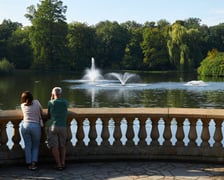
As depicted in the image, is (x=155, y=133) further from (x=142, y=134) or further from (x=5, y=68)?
Answer: (x=5, y=68)

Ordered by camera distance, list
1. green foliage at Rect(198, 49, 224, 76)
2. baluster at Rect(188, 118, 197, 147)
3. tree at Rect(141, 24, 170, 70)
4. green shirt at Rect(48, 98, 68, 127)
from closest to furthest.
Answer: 1. green shirt at Rect(48, 98, 68, 127)
2. baluster at Rect(188, 118, 197, 147)
3. green foliage at Rect(198, 49, 224, 76)
4. tree at Rect(141, 24, 170, 70)

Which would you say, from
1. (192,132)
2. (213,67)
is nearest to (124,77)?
(213,67)

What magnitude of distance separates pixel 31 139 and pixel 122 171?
4.44ft

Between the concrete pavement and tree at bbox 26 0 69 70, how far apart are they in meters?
69.0

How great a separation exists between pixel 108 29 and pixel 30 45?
52.0 ft

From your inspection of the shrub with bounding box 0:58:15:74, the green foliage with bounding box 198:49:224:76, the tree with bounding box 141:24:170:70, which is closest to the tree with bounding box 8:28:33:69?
the shrub with bounding box 0:58:15:74

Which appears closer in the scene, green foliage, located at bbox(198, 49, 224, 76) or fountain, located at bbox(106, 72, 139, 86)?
fountain, located at bbox(106, 72, 139, 86)

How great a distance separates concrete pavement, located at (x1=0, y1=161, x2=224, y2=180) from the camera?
18.4 feet

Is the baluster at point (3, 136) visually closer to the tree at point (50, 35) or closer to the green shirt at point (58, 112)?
the green shirt at point (58, 112)

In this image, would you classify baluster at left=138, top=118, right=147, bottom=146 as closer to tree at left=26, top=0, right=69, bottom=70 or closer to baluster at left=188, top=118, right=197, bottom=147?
baluster at left=188, top=118, right=197, bottom=147

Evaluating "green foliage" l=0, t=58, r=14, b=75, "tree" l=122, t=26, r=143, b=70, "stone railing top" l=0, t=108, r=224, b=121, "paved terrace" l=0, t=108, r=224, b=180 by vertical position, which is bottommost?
"paved terrace" l=0, t=108, r=224, b=180

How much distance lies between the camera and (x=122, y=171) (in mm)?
5895

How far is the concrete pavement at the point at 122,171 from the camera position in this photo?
18.4ft

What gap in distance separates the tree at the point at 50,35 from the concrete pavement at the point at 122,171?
69.0 m
